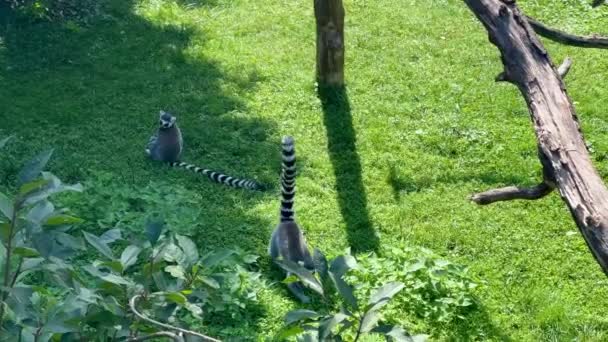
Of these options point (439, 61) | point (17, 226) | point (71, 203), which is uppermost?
point (17, 226)

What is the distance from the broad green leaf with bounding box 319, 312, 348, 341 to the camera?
1.80 m

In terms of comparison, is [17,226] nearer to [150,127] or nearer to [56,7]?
[150,127]

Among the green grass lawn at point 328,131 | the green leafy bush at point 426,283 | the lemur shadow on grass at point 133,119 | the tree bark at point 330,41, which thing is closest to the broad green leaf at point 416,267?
the green leafy bush at point 426,283

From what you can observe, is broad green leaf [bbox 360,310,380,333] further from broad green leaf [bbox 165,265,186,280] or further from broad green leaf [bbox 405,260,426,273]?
broad green leaf [bbox 405,260,426,273]

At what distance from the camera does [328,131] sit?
8227 millimetres

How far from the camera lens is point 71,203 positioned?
6570 millimetres

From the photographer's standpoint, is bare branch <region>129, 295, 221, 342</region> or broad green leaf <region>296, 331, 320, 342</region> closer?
bare branch <region>129, 295, 221, 342</region>

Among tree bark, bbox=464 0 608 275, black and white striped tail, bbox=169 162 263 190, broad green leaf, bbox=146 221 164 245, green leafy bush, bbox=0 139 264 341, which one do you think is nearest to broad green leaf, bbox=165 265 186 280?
green leafy bush, bbox=0 139 264 341

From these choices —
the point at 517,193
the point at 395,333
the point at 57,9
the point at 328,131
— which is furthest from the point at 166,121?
the point at 395,333

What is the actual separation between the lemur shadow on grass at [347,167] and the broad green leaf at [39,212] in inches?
181

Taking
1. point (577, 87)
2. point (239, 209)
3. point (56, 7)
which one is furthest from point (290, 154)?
point (56, 7)

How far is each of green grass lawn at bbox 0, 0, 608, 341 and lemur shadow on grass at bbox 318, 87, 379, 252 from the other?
0.06 feet

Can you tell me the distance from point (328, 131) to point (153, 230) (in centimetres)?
621

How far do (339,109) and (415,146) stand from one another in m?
0.98
